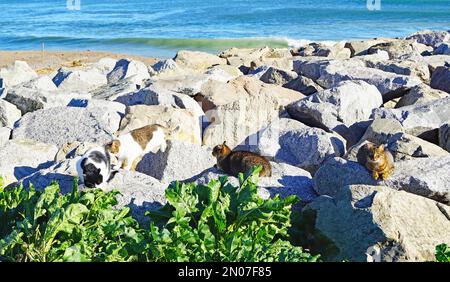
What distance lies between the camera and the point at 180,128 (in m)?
9.44

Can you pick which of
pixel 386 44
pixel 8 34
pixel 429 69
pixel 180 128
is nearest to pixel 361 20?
pixel 8 34

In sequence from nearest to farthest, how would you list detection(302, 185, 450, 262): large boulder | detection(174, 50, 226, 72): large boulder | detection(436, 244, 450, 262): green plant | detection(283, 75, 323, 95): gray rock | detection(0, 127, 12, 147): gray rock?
1. detection(436, 244, 450, 262): green plant
2. detection(302, 185, 450, 262): large boulder
3. detection(0, 127, 12, 147): gray rock
4. detection(283, 75, 323, 95): gray rock
5. detection(174, 50, 226, 72): large boulder

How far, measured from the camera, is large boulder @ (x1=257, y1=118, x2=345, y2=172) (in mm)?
8609

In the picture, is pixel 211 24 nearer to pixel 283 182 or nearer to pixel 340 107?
pixel 340 107

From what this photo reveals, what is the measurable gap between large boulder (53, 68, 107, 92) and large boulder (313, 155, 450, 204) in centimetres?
770

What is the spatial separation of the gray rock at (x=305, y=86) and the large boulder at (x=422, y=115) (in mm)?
2710

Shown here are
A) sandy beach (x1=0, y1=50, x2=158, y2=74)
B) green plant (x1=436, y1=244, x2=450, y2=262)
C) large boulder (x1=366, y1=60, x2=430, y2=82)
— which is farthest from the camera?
sandy beach (x1=0, y1=50, x2=158, y2=74)

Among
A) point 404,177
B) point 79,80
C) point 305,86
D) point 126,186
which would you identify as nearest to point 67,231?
point 126,186

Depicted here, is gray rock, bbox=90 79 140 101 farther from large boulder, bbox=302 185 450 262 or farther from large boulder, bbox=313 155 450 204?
large boulder, bbox=302 185 450 262

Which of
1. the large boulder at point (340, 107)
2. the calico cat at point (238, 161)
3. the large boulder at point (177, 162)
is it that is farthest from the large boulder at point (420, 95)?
the large boulder at point (177, 162)

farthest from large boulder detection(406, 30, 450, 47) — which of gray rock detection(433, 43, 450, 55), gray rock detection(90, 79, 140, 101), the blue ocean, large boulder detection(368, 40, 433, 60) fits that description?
the blue ocean

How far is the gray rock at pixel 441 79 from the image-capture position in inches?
485

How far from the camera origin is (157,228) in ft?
15.7
